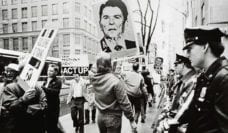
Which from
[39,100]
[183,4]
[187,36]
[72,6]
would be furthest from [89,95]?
[72,6]

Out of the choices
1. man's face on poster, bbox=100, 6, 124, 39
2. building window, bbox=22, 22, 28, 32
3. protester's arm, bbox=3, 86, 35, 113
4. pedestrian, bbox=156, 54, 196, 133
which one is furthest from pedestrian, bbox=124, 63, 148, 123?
building window, bbox=22, 22, 28, 32

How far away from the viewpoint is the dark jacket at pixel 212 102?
229cm

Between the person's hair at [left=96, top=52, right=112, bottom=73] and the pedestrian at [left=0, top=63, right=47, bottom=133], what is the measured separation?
3.86 ft

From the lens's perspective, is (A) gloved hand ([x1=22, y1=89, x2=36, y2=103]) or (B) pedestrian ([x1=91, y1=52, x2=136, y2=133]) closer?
(A) gloved hand ([x1=22, y1=89, x2=36, y2=103])

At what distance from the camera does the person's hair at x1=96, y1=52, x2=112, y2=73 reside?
5188 millimetres

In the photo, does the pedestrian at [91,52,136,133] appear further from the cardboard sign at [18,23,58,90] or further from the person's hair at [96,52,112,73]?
the cardboard sign at [18,23,58,90]

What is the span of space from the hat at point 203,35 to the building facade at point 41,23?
84.3 metres

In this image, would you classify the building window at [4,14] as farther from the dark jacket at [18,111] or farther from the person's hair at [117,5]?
the person's hair at [117,5]

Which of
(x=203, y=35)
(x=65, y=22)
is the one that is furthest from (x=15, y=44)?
(x=203, y=35)

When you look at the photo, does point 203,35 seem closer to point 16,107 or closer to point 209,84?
point 209,84

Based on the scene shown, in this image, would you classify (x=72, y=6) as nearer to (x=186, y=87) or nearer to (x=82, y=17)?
(x=82, y=17)

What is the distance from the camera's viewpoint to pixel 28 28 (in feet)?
300

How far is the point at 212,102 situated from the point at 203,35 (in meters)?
0.61

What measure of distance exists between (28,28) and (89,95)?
8459 cm
